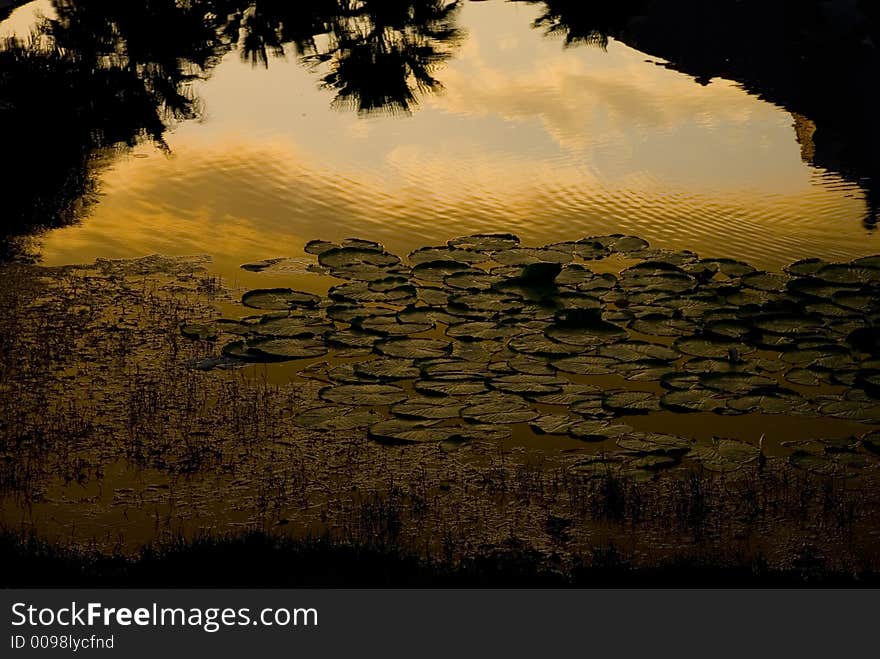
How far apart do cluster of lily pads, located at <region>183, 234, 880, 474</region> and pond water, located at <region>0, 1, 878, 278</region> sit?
40 cm

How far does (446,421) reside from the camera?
12.0 feet

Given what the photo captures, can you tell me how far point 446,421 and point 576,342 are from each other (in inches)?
23.6

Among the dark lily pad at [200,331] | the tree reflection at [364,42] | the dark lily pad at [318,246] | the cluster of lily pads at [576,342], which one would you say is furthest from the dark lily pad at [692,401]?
the tree reflection at [364,42]

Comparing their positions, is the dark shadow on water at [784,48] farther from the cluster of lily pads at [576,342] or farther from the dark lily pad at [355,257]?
the dark lily pad at [355,257]

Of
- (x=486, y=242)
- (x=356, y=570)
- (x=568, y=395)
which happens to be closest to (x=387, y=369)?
(x=568, y=395)

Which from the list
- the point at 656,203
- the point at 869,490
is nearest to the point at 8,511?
the point at 869,490

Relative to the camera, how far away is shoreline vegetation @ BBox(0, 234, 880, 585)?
3.03 metres

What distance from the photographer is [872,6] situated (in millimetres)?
8062

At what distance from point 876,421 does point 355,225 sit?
246cm

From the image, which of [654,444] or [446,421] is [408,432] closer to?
[446,421]

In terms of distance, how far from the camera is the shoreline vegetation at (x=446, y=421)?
119 inches

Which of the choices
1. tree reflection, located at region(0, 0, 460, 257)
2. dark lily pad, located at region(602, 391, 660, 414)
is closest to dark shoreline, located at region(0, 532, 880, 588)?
dark lily pad, located at region(602, 391, 660, 414)

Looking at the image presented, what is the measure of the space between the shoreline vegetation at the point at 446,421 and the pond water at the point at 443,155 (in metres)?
0.45

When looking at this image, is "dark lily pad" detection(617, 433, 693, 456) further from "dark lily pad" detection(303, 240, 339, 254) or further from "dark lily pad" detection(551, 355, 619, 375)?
"dark lily pad" detection(303, 240, 339, 254)
